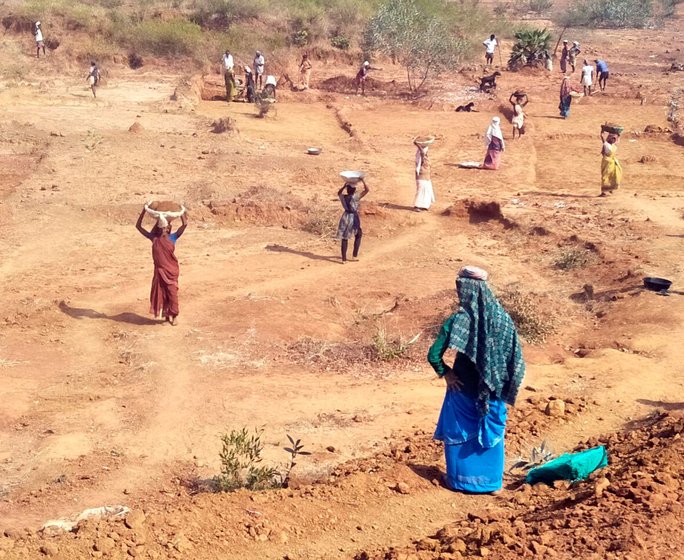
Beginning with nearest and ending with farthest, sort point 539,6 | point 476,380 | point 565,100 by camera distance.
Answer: point 476,380
point 565,100
point 539,6

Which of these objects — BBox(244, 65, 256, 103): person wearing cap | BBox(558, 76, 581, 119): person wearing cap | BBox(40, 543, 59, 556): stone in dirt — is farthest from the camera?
BBox(244, 65, 256, 103): person wearing cap

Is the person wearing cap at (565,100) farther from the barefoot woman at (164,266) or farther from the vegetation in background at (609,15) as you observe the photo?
the vegetation in background at (609,15)

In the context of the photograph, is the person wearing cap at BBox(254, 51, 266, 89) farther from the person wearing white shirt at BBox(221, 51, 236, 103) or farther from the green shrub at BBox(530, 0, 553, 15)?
the green shrub at BBox(530, 0, 553, 15)

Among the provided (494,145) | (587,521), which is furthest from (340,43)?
(587,521)

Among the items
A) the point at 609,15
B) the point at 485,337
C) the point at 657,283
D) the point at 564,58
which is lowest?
the point at 657,283

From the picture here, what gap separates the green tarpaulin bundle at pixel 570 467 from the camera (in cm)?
646

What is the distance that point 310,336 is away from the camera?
10.4 meters

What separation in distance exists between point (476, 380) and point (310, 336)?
4389 mm

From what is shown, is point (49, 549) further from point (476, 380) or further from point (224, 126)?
point (224, 126)

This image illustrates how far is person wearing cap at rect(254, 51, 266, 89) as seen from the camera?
2739cm

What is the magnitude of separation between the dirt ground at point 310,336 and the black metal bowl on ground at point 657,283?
0.81 ft

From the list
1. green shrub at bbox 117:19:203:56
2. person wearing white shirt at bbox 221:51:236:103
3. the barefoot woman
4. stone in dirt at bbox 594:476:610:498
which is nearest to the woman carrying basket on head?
the barefoot woman

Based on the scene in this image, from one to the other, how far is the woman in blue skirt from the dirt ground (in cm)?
24

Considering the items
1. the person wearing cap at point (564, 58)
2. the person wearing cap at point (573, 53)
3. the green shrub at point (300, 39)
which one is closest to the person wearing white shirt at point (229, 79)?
the green shrub at point (300, 39)
